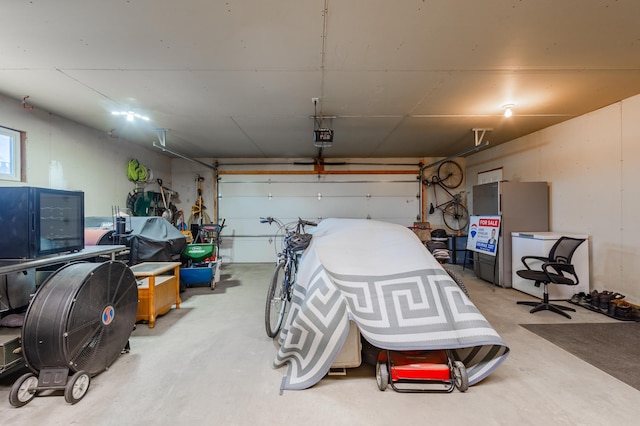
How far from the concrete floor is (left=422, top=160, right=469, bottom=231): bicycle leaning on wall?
15.1ft

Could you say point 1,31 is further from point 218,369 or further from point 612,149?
point 612,149

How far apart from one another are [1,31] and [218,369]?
3.14 metres

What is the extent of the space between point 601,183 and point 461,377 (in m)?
3.87

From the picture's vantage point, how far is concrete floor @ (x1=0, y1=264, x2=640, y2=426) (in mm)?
1586

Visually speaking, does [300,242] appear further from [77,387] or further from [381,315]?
[77,387]

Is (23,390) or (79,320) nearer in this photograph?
(23,390)

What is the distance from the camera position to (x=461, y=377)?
181 centimetres

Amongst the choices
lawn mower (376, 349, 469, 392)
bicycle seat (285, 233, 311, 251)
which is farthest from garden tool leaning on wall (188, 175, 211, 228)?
lawn mower (376, 349, 469, 392)

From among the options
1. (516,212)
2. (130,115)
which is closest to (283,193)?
(130,115)

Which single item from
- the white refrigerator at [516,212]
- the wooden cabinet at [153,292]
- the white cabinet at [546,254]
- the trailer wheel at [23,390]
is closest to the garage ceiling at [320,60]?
the white refrigerator at [516,212]

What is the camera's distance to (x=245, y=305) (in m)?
3.63

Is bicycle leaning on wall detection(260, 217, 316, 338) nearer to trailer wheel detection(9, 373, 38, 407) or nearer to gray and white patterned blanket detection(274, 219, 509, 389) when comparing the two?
gray and white patterned blanket detection(274, 219, 509, 389)

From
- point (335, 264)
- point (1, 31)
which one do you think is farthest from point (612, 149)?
point (1, 31)

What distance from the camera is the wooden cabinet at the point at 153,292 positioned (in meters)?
2.91
